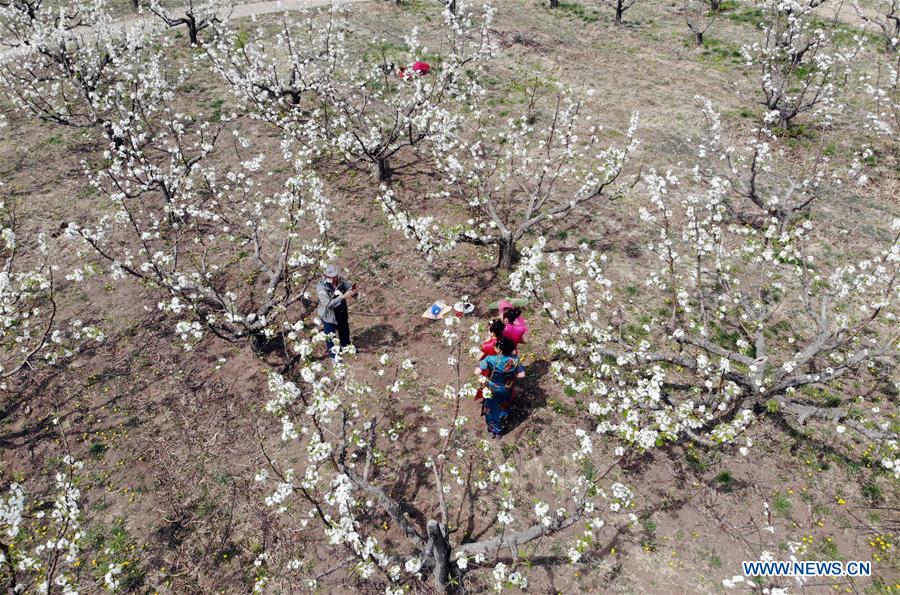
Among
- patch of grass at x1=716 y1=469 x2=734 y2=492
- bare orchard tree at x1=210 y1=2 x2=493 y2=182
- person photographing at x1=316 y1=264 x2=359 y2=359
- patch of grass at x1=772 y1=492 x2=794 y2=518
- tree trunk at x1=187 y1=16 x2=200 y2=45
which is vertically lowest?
patch of grass at x1=772 y1=492 x2=794 y2=518

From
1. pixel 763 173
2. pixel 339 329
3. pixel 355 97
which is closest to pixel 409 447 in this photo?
pixel 339 329

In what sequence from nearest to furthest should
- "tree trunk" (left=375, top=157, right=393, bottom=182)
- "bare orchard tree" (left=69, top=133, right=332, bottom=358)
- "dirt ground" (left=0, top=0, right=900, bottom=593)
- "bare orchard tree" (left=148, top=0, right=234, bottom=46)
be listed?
"dirt ground" (left=0, top=0, right=900, bottom=593) → "bare orchard tree" (left=69, top=133, right=332, bottom=358) → "tree trunk" (left=375, top=157, right=393, bottom=182) → "bare orchard tree" (left=148, top=0, right=234, bottom=46)

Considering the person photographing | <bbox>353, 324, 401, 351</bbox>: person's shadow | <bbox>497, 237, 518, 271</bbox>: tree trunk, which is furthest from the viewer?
<bbox>497, 237, 518, 271</bbox>: tree trunk

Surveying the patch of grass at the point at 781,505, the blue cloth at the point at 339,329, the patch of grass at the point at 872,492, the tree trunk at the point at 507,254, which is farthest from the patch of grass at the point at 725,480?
the blue cloth at the point at 339,329

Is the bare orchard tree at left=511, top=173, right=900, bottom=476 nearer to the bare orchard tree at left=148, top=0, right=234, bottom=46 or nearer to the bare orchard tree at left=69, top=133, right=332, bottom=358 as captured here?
the bare orchard tree at left=69, top=133, right=332, bottom=358

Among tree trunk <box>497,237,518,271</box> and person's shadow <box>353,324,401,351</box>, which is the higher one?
tree trunk <box>497,237,518,271</box>

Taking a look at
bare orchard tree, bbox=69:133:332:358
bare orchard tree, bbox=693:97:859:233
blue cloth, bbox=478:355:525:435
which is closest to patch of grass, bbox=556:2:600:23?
bare orchard tree, bbox=693:97:859:233

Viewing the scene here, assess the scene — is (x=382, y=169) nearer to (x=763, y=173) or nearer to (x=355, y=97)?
(x=355, y=97)

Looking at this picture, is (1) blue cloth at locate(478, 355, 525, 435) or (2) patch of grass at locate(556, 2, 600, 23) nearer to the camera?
(1) blue cloth at locate(478, 355, 525, 435)
